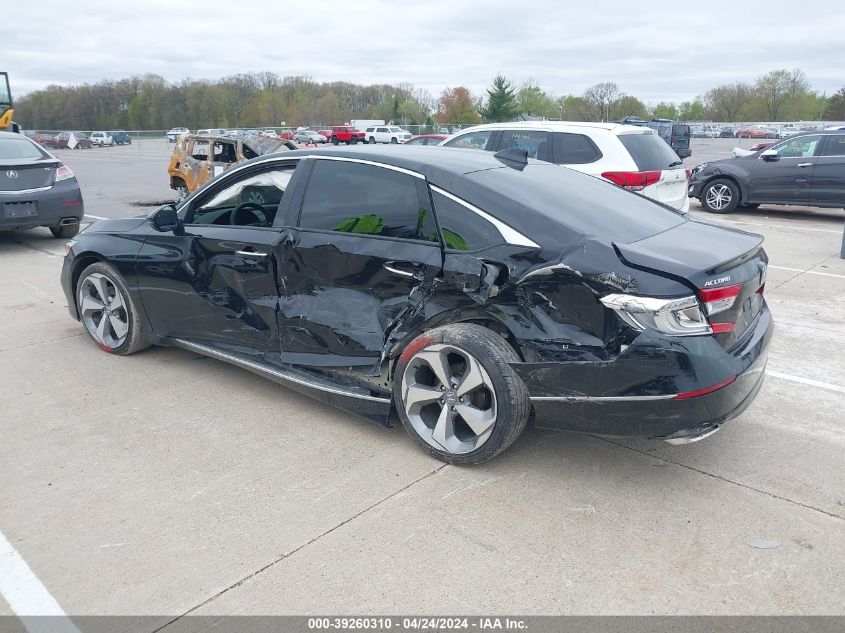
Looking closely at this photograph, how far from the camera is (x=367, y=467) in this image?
3.61 metres

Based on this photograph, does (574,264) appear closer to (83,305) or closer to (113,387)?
(113,387)

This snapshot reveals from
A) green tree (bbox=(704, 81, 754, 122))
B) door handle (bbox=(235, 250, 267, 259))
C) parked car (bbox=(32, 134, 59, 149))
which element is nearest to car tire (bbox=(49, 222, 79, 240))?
door handle (bbox=(235, 250, 267, 259))

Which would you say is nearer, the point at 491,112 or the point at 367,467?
the point at 367,467

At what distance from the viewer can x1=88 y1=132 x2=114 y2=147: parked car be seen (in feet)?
196

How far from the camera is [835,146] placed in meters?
12.1

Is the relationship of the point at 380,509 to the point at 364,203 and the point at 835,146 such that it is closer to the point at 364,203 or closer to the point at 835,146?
the point at 364,203

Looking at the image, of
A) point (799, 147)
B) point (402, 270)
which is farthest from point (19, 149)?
point (799, 147)

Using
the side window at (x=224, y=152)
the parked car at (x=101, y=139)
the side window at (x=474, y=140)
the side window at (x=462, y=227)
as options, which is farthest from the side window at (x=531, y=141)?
the parked car at (x=101, y=139)

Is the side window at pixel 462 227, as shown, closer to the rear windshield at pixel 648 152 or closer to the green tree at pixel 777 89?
the rear windshield at pixel 648 152

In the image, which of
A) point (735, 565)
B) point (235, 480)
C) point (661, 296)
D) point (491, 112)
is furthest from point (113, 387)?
point (491, 112)

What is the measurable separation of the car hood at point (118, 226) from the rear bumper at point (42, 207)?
4.58 meters

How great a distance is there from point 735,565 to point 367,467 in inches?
69.0

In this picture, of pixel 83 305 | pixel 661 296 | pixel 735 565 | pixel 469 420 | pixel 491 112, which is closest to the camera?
pixel 735 565

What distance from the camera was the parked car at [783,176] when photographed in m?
12.1
